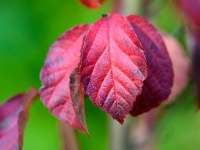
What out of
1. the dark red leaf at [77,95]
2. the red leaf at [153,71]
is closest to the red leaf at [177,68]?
the red leaf at [153,71]

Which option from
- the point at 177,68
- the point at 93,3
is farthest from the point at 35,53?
the point at 93,3

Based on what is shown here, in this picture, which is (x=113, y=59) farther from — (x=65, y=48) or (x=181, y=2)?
(x=181, y=2)

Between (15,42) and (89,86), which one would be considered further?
(15,42)

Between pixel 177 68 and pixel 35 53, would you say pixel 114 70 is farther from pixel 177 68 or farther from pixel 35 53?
pixel 35 53

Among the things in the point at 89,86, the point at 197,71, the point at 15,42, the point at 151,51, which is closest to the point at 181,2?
the point at 197,71

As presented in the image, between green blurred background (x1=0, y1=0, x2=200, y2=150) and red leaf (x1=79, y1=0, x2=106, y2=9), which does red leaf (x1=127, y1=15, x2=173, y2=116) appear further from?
green blurred background (x1=0, y1=0, x2=200, y2=150)

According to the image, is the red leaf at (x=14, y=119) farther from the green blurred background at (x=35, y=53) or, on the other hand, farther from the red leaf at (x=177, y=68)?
the green blurred background at (x=35, y=53)
